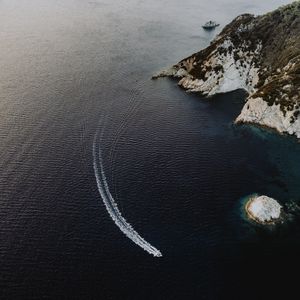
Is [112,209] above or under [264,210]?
under

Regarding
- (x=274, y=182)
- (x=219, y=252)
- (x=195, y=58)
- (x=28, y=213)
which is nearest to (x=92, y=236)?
(x=28, y=213)

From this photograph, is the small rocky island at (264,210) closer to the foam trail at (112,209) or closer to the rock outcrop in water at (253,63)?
the foam trail at (112,209)

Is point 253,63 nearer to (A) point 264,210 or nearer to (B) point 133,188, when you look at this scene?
(A) point 264,210

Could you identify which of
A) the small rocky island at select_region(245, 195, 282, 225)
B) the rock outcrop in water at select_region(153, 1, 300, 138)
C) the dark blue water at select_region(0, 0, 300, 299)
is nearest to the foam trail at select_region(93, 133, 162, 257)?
the dark blue water at select_region(0, 0, 300, 299)

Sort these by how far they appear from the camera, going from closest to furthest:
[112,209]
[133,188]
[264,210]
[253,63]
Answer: [112,209] → [264,210] → [133,188] → [253,63]

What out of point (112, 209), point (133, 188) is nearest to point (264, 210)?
point (133, 188)

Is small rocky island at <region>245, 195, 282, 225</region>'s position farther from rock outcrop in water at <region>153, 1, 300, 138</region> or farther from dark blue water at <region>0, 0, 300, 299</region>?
rock outcrop in water at <region>153, 1, 300, 138</region>
